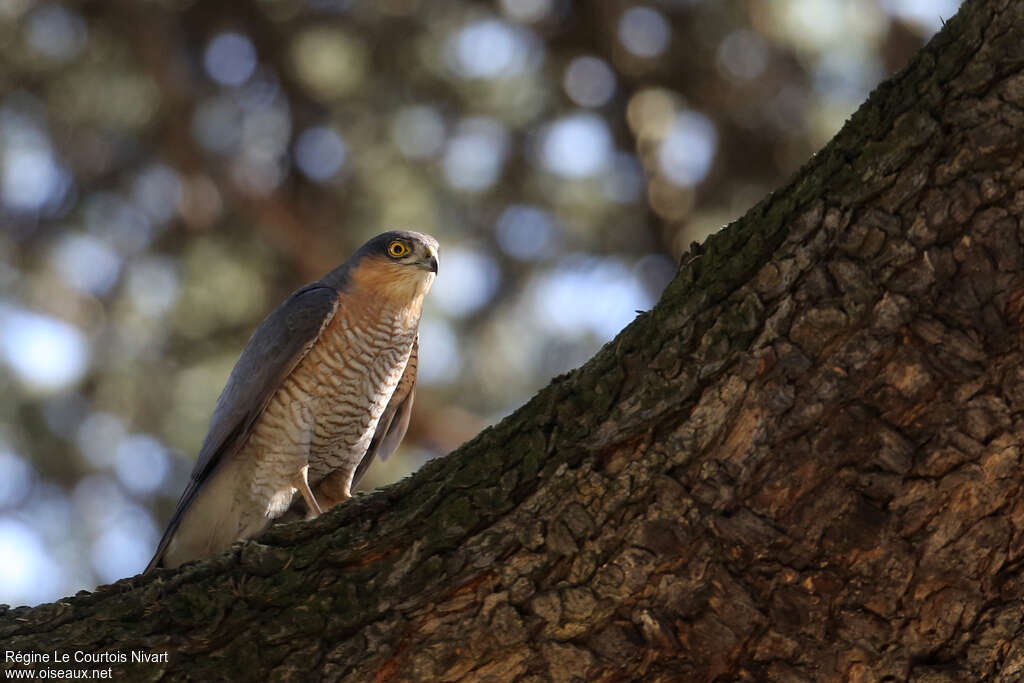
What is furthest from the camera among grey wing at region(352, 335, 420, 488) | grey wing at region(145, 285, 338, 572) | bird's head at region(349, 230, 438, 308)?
grey wing at region(352, 335, 420, 488)

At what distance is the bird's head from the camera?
4.45 m

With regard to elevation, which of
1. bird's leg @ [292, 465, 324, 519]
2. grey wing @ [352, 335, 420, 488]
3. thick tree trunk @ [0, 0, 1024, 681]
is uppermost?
grey wing @ [352, 335, 420, 488]

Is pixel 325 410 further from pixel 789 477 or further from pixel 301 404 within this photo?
pixel 789 477

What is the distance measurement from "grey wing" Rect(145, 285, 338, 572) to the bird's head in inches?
9.6

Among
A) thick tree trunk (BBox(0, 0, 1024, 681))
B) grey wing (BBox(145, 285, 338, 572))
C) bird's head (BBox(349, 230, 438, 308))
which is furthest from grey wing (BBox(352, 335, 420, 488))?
thick tree trunk (BBox(0, 0, 1024, 681))

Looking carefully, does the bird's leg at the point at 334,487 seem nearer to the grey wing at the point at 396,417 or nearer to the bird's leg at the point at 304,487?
the grey wing at the point at 396,417

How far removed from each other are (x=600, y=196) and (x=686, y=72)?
39.5 inches

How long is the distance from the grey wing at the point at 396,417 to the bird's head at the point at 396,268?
0.28 m

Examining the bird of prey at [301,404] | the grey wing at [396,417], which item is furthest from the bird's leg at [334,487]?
the grey wing at [396,417]

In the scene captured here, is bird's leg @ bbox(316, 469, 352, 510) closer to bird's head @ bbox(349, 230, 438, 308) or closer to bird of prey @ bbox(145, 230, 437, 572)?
bird of prey @ bbox(145, 230, 437, 572)

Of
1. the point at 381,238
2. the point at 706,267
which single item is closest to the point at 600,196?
the point at 381,238

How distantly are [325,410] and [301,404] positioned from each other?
0.10 metres

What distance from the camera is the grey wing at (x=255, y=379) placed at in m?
4.02

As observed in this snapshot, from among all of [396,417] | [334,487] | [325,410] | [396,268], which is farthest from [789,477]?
[396,417]
